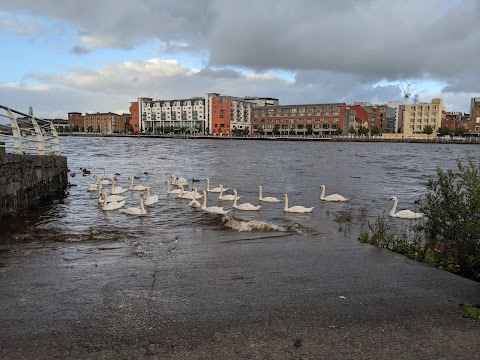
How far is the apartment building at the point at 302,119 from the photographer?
496 feet

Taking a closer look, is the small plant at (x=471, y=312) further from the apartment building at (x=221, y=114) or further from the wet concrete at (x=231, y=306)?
the apartment building at (x=221, y=114)

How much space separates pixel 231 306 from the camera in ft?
17.5

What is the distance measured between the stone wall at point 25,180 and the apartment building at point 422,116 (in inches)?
6332

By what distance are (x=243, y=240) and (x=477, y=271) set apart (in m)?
A: 5.17

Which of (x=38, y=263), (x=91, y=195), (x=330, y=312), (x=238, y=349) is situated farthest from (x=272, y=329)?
(x=91, y=195)

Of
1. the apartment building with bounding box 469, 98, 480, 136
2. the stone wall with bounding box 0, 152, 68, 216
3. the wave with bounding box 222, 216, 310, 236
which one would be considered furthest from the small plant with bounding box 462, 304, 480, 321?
the apartment building with bounding box 469, 98, 480, 136

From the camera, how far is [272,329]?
4629mm

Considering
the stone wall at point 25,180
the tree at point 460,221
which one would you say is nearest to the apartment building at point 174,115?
the stone wall at point 25,180

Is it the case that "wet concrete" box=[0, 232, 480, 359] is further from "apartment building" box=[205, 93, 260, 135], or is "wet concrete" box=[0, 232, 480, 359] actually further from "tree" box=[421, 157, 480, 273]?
"apartment building" box=[205, 93, 260, 135]

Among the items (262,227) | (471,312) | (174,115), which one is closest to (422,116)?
(174,115)

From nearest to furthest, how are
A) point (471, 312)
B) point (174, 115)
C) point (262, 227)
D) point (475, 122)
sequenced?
point (471, 312) → point (262, 227) → point (475, 122) → point (174, 115)

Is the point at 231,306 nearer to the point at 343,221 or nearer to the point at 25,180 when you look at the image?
the point at 343,221

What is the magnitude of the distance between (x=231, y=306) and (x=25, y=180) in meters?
10.7

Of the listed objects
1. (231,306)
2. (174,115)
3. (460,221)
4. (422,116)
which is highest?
(174,115)
